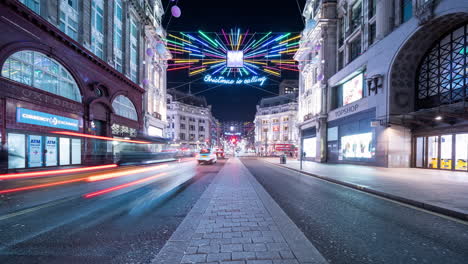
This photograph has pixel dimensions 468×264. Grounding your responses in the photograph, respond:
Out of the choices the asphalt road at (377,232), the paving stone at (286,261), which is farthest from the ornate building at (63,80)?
the asphalt road at (377,232)

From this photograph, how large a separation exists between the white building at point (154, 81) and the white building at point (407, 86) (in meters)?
26.8

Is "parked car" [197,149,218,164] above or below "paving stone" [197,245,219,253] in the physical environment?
below

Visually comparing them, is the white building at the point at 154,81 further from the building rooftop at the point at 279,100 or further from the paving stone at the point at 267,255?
the building rooftop at the point at 279,100

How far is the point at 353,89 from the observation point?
2261 centimetres

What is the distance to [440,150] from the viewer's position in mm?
15805

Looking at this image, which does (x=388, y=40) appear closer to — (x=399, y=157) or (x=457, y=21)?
(x=457, y=21)

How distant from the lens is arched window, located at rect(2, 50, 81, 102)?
1326 centimetres

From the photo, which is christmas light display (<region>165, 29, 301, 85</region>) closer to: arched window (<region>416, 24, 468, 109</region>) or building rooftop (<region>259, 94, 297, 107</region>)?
arched window (<region>416, 24, 468, 109</region>)

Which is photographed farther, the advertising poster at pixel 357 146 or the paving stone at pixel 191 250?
the advertising poster at pixel 357 146

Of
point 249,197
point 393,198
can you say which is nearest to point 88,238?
point 249,197

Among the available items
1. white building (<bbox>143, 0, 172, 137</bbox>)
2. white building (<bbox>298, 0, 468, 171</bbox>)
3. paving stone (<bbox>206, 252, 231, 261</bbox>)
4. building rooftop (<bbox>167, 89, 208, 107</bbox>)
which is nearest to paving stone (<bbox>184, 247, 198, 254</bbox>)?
paving stone (<bbox>206, 252, 231, 261</bbox>)

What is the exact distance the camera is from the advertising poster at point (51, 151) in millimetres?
16188

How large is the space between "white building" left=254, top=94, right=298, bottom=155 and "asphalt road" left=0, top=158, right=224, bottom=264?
6346cm

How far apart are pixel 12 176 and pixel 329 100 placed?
1217 inches
